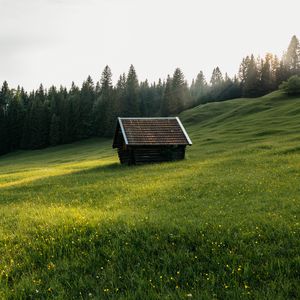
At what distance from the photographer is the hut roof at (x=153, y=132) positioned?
32.3 m

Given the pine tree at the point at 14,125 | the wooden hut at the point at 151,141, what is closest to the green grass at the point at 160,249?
the wooden hut at the point at 151,141

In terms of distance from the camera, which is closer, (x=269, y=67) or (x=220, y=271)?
(x=220, y=271)

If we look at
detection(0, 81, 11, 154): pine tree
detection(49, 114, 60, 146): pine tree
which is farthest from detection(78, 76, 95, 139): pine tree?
detection(0, 81, 11, 154): pine tree

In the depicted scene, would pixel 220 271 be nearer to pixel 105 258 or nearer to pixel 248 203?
pixel 105 258

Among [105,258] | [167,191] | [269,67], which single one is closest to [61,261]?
[105,258]

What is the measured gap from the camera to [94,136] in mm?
99250

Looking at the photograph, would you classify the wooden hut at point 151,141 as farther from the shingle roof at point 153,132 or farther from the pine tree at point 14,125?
the pine tree at point 14,125

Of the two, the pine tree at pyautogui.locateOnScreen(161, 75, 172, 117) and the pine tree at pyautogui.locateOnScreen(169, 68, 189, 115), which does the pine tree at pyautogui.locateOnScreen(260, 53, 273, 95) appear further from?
the pine tree at pyautogui.locateOnScreen(161, 75, 172, 117)

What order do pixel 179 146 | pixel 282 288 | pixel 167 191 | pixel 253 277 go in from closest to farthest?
pixel 282 288, pixel 253 277, pixel 167 191, pixel 179 146

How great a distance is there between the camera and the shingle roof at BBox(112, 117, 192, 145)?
32.3m

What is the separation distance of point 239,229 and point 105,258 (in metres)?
3.26

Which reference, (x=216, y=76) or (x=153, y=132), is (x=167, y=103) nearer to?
(x=153, y=132)

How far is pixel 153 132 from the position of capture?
33.8 meters

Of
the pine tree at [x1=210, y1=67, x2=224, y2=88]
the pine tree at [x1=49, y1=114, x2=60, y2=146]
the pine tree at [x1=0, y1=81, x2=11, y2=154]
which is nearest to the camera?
the pine tree at [x1=49, y1=114, x2=60, y2=146]
